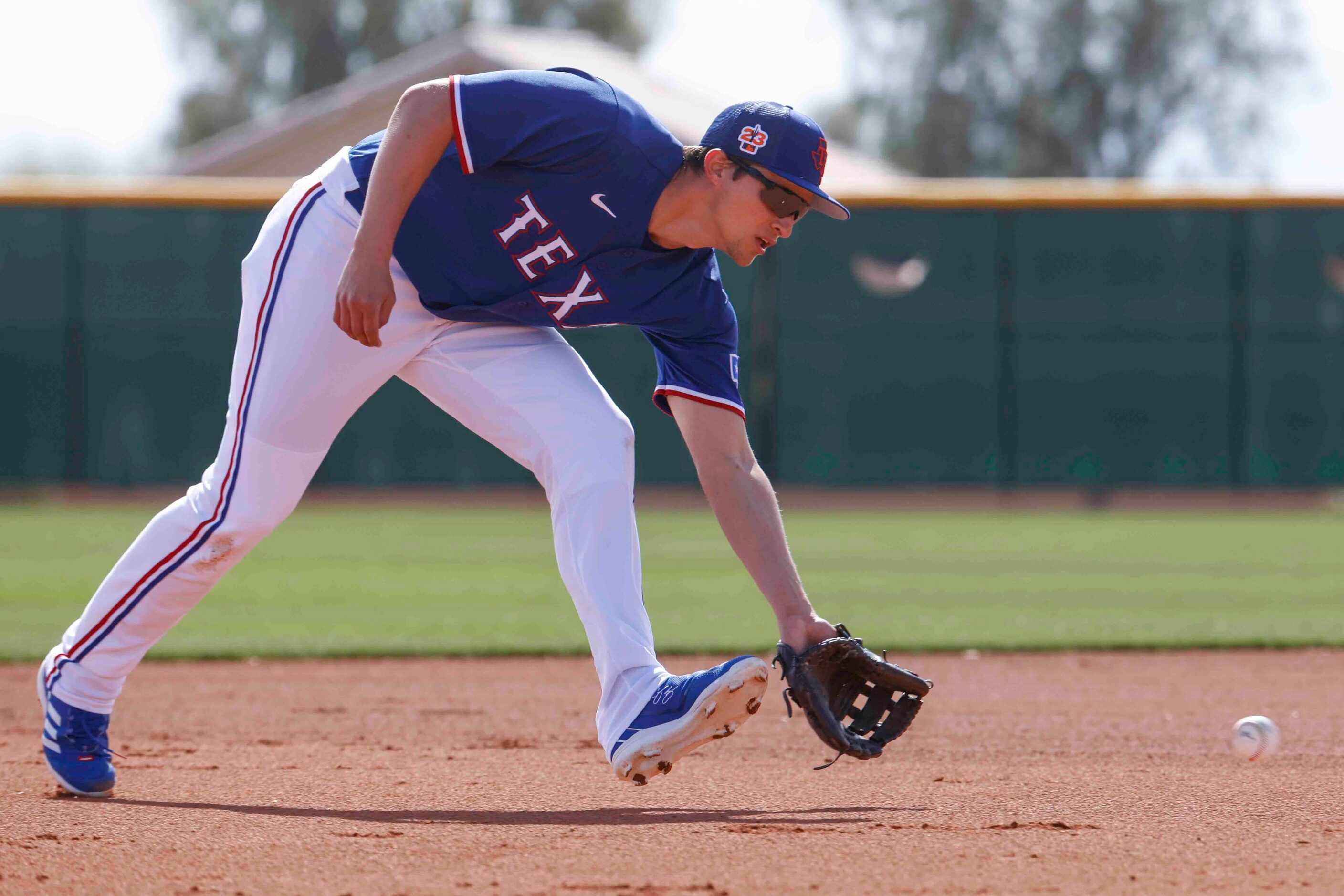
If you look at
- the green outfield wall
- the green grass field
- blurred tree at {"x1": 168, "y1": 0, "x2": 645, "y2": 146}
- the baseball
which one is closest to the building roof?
the green outfield wall

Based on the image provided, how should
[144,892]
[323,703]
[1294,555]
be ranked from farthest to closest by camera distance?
[1294,555]
[323,703]
[144,892]

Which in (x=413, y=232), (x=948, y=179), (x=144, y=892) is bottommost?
(x=948, y=179)

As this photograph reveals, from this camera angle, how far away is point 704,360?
127 inches

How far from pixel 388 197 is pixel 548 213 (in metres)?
0.31

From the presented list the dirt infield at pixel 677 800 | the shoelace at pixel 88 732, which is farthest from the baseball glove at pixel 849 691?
the shoelace at pixel 88 732

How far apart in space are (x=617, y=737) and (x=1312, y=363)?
12154mm

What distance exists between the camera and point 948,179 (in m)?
32.8

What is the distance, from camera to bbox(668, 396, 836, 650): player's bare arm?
316 cm

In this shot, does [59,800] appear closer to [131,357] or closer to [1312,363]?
[131,357]

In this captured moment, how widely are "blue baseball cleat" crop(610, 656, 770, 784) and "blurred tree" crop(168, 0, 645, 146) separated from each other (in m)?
32.9

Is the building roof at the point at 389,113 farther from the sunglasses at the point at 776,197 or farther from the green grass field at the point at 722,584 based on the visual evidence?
the sunglasses at the point at 776,197

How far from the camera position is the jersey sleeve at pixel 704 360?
3227mm

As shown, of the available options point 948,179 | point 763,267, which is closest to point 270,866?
point 763,267

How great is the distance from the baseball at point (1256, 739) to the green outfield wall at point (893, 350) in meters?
9.91
